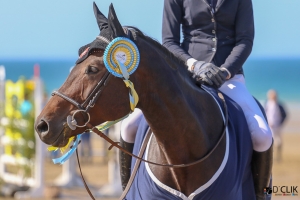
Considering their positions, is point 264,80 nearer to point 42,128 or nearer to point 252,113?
point 252,113

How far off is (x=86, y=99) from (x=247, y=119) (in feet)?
4.24

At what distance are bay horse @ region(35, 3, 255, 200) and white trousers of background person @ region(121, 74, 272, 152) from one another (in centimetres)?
6

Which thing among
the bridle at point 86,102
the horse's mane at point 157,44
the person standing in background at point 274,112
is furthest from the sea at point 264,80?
the bridle at point 86,102

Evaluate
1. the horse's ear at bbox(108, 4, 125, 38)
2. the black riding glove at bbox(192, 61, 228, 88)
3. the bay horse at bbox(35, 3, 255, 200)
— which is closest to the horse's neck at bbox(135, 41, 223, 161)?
the bay horse at bbox(35, 3, 255, 200)

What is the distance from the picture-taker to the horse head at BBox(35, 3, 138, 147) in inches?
134

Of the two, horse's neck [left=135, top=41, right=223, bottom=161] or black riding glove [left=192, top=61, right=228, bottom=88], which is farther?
black riding glove [left=192, top=61, right=228, bottom=88]

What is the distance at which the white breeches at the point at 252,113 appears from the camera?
4.23 meters

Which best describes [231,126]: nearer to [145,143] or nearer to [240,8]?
[145,143]

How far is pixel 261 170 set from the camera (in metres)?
4.38

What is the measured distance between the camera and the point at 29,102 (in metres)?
11.3

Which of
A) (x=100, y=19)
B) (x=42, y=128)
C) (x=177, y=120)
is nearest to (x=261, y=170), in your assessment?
(x=177, y=120)

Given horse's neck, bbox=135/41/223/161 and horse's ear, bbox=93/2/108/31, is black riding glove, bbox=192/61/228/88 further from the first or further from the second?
horse's ear, bbox=93/2/108/31

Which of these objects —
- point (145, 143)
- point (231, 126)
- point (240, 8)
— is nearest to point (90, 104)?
point (145, 143)

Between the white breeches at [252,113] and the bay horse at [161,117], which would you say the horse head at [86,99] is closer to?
the bay horse at [161,117]
